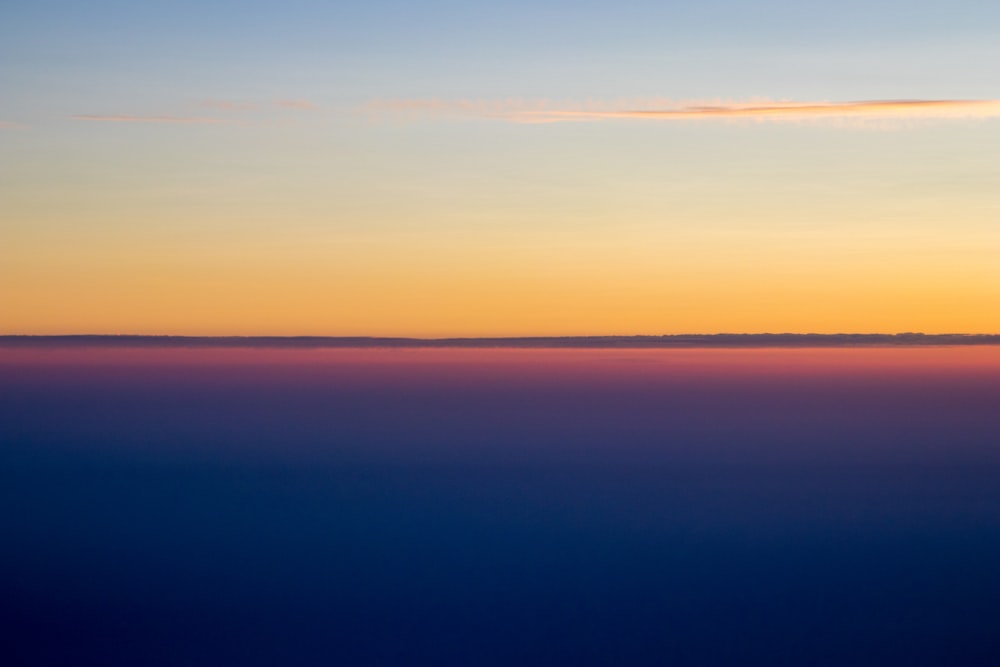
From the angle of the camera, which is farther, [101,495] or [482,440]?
[482,440]

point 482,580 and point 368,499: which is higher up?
point 368,499

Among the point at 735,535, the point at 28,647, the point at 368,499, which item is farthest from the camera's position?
the point at 368,499

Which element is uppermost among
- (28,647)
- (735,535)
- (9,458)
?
(9,458)

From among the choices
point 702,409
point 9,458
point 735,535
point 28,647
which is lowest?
point 28,647

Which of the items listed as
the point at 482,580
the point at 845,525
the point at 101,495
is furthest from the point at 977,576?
the point at 101,495

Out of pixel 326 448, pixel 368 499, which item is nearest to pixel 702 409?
pixel 326 448

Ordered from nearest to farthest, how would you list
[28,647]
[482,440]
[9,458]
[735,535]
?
[28,647] < [735,535] < [9,458] < [482,440]

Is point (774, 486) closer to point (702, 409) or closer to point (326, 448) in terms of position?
point (326, 448)

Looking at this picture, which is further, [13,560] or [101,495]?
[101,495]

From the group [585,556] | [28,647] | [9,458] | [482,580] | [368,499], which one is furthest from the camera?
[9,458]

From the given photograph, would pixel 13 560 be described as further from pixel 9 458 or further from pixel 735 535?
pixel 9 458
